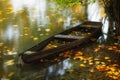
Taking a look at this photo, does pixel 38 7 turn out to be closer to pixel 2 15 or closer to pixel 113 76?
pixel 2 15

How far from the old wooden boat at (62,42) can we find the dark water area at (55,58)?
0.23m

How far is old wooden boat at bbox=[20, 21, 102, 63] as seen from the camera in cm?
883

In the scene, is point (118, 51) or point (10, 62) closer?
point (10, 62)

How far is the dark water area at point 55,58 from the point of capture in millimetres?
8453

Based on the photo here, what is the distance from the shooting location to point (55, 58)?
958cm

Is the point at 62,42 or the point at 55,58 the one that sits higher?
the point at 62,42

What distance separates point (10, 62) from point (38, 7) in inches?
357

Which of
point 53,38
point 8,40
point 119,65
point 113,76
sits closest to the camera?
point 113,76

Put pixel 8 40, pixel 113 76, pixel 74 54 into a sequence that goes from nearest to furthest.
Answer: pixel 113 76
pixel 74 54
pixel 8 40

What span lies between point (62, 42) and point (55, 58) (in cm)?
142

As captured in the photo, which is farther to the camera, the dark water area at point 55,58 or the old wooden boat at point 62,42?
the old wooden boat at point 62,42

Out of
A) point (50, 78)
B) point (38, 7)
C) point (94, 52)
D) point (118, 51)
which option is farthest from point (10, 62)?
point (38, 7)

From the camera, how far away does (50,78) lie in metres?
8.16

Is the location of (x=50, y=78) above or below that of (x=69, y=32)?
below
